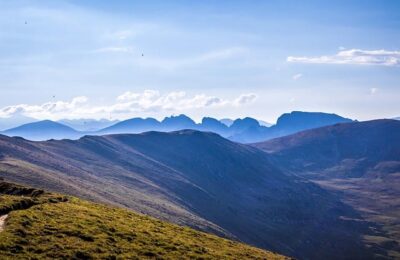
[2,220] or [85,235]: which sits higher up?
[2,220]

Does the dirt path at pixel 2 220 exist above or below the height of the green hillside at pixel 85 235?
above

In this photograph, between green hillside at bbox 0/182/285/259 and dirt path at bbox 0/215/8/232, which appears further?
dirt path at bbox 0/215/8/232

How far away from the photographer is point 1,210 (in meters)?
42.7

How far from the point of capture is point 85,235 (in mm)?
40812

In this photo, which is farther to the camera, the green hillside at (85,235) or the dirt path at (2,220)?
the dirt path at (2,220)

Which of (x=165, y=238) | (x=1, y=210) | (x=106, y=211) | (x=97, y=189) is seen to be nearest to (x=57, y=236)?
(x=1, y=210)

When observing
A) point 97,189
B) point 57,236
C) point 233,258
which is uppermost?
point 57,236

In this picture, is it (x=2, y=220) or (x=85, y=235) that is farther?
(x=85, y=235)

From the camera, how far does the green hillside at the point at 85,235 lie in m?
35.8

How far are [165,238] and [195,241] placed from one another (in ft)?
16.5

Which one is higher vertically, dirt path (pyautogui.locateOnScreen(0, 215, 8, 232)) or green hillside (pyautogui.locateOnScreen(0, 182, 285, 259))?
dirt path (pyautogui.locateOnScreen(0, 215, 8, 232))

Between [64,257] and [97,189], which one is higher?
[64,257]

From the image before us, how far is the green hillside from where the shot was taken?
35.8 m

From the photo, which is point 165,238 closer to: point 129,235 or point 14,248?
point 129,235
